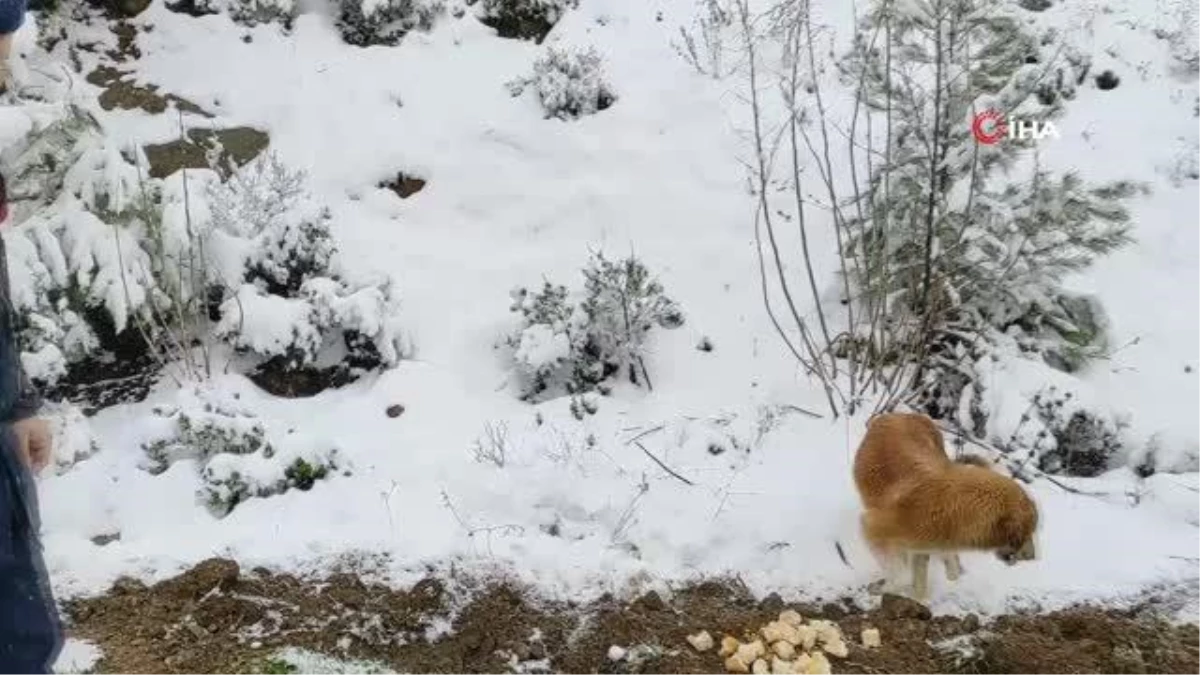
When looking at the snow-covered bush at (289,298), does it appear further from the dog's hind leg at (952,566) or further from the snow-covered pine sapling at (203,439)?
the dog's hind leg at (952,566)

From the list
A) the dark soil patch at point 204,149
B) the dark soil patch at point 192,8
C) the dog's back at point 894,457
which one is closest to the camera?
the dog's back at point 894,457

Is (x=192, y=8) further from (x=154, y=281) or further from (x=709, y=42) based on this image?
(x=709, y=42)

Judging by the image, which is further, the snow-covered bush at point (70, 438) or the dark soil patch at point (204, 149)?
the dark soil patch at point (204, 149)

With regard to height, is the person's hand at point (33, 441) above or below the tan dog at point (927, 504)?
above

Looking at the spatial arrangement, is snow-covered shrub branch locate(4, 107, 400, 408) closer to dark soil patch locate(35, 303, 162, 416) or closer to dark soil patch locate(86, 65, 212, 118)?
dark soil patch locate(35, 303, 162, 416)

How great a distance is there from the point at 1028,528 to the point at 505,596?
5.97 feet

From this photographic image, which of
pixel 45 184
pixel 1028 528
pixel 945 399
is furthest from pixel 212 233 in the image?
pixel 1028 528

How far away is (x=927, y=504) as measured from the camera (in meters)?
3.71

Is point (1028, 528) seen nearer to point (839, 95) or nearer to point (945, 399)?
point (945, 399)

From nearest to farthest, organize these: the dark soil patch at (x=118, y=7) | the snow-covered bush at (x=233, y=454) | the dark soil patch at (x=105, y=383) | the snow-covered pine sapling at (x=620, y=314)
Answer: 1. the snow-covered bush at (x=233, y=454)
2. the dark soil patch at (x=105, y=383)
3. the snow-covered pine sapling at (x=620, y=314)
4. the dark soil patch at (x=118, y=7)

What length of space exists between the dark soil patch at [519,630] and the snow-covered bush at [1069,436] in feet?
3.07

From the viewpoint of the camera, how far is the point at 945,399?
16.7ft

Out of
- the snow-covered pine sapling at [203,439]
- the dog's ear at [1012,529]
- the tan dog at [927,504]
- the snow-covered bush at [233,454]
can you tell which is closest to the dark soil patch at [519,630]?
the tan dog at [927,504]

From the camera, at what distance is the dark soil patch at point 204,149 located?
6484 mm
